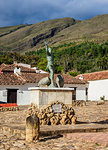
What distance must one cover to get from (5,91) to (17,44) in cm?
16442

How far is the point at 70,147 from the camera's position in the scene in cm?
515

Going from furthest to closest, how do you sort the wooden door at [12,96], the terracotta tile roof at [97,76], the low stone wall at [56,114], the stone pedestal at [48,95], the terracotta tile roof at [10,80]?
the terracotta tile roof at [97,76] → the wooden door at [12,96] → the terracotta tile roof at [10,80] → the stone pedestal at [48,95] → the low stone wall at [56,114]

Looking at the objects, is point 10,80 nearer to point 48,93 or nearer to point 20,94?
point 20,94

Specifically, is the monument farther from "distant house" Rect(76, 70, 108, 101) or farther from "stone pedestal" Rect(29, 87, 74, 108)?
"distant house" Rect(76, 70, 108, 101)

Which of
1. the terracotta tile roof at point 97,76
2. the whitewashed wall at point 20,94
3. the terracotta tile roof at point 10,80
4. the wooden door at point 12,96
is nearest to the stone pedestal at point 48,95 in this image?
the whitewashed wall at point 20,94

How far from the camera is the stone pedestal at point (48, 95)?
312 inches

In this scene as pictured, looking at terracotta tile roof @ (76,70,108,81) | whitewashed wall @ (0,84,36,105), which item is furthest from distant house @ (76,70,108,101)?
whitewashed wall @ (0,84,36,105)

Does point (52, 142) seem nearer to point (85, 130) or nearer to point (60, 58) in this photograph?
point (85, 130)

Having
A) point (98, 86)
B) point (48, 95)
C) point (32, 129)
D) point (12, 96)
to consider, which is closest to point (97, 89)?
point (98, 86)

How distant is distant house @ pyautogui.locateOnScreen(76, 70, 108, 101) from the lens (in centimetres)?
3124

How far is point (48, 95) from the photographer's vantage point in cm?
805

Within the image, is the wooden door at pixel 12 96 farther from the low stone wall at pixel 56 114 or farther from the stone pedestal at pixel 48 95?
the low stone wall at pixel 56 114

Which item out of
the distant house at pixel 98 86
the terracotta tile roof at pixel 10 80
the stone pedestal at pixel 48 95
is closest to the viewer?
the stone pedestal at pixel 48 95

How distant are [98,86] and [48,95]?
24824 millimetres
